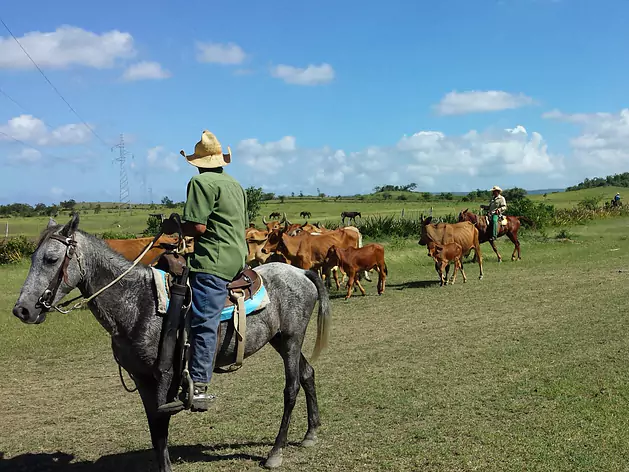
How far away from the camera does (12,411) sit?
7.91 meters

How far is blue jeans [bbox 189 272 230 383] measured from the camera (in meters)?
5.14

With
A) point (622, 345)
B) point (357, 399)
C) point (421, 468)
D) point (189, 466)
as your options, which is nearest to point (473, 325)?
point (622, 345)

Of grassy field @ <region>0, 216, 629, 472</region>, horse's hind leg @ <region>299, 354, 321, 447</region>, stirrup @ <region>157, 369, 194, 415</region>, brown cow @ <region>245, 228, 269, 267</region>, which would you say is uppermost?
brown cow @ <region>245, 228, 269, 267</region>

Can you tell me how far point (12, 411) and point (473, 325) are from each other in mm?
8131

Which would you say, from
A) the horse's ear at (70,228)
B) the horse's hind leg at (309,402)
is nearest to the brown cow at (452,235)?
the horse's hind leg at (309,402)

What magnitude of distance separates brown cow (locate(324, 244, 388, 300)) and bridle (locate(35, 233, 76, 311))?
11.9m

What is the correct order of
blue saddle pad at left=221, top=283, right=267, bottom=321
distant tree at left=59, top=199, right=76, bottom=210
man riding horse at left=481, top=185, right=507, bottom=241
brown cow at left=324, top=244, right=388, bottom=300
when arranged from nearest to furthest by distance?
blue saddle pad at left=221, top=283, right=267, bottom=321
brown cow at left=324, top=244, right=388, bottom=300
man riding horse at left=481, top=185, right=507, bottom=241
distant tree at left=59, top=199, right=76, bottom=210

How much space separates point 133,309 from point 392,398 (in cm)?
389

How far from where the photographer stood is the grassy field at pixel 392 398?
235 inches

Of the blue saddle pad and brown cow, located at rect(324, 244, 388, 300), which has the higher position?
the blue saddle pad

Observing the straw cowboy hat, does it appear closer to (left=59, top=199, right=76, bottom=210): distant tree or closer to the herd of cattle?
the herd of cattle

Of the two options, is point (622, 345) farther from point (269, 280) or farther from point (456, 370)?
point (269, 280)

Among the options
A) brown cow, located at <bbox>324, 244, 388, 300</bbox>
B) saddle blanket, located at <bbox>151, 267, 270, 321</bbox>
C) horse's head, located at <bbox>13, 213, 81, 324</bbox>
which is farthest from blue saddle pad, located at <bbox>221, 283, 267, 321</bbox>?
brown cow, located at <bbox>324, 244, 388, 300</bbox>

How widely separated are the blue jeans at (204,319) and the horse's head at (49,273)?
959 mm
